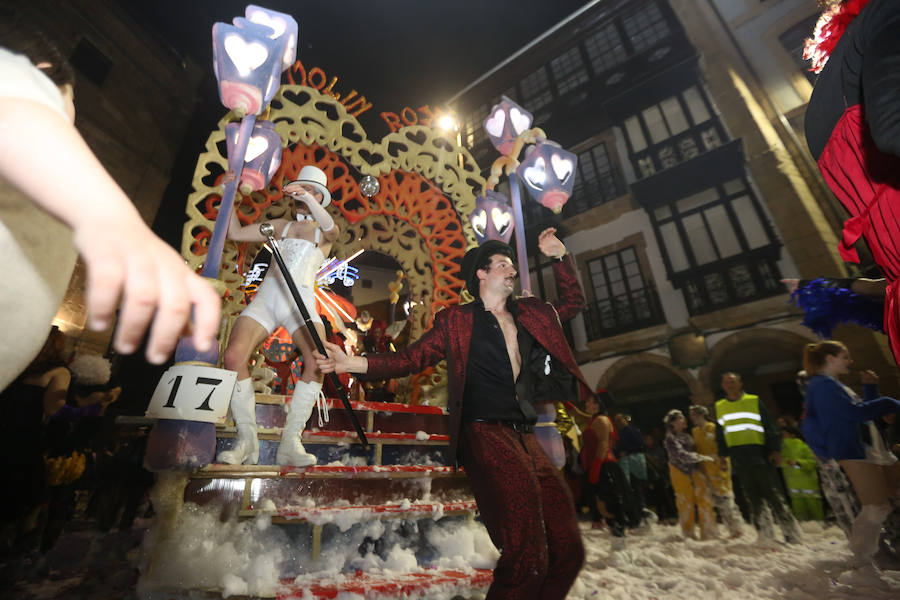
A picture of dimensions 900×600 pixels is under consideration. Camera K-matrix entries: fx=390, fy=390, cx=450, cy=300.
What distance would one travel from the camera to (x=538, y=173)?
4316 mm

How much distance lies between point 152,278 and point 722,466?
6.77 m

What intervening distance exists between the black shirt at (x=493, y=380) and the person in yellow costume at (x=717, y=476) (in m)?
4.71

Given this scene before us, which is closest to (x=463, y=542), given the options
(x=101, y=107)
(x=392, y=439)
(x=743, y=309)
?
(x=392, y=439)

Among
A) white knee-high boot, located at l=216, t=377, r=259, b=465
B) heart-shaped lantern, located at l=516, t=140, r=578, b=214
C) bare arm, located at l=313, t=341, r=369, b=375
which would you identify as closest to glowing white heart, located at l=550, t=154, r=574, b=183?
heart-shaped lantern, located at l=516, t=140, r=578, b=214

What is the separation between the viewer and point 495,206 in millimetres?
4840

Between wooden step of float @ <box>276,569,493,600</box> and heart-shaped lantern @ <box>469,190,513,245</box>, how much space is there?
3.46 metres

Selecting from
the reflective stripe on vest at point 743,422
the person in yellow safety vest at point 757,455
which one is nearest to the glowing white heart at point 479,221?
the person in yellow safety vest at point 757,455

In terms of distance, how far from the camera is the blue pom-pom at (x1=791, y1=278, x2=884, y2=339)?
210 cm

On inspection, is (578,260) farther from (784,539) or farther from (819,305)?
(819,305)

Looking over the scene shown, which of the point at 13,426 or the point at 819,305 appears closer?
the point at 819,305

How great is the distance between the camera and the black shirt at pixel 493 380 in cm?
210

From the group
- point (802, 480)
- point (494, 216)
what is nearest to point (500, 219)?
point (494, 216)

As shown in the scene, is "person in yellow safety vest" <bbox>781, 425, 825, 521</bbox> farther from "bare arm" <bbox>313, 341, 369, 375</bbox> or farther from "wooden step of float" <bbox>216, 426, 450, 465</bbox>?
"bare arm" <bbox>313, 341, 369, 375</bbox>

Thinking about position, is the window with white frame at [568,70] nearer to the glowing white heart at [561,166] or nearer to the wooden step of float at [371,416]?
the glowing white heart at [561,166]
